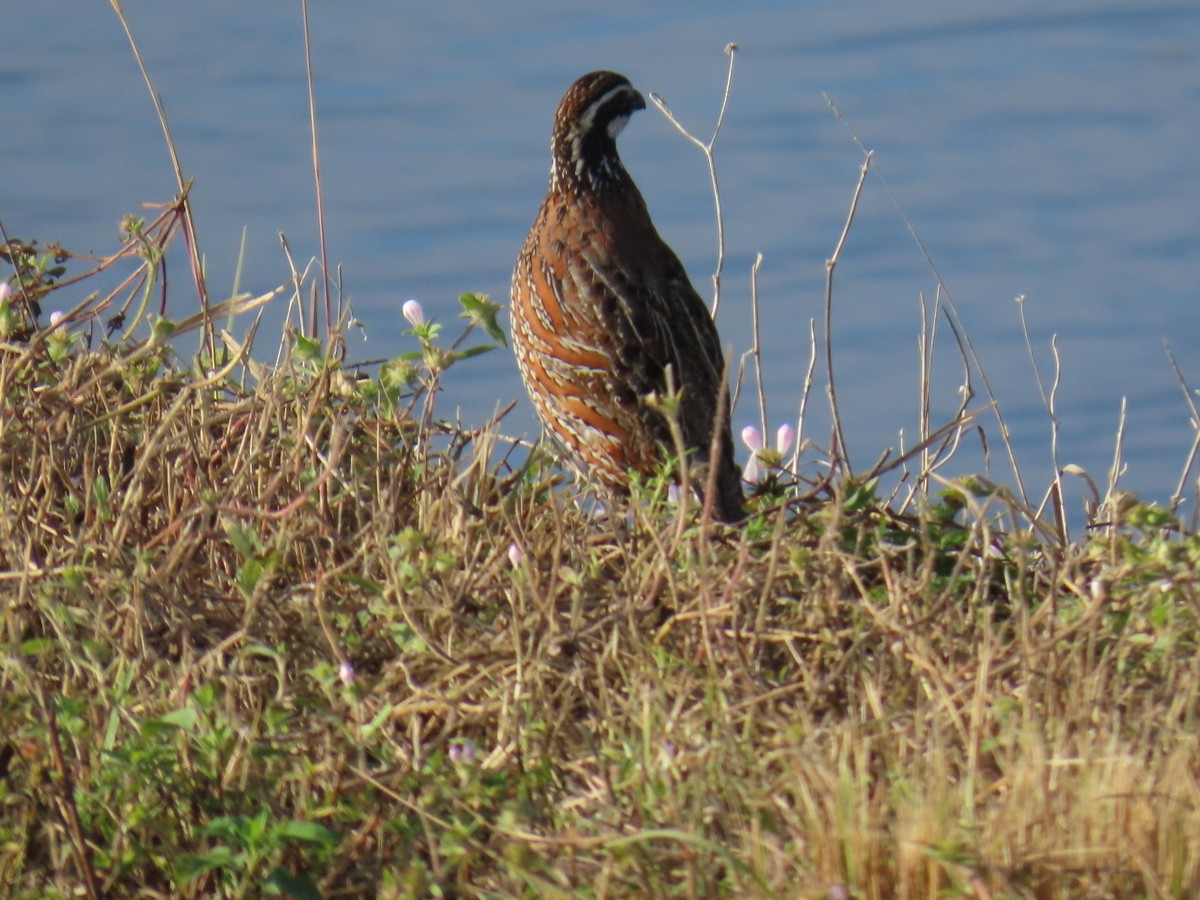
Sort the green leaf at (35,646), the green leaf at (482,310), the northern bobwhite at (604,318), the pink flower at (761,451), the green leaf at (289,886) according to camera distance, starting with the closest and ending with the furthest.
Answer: the green leaf at (289,886) → the green leaf at (35,646) → the green leaf at (482,310) → the pink flower at (761,451) → the northern bobwhite at (604,318)

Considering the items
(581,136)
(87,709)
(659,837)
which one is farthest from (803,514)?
(581,136)

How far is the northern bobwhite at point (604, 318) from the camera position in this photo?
5664 millimetres

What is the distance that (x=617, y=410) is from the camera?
5.65 metres

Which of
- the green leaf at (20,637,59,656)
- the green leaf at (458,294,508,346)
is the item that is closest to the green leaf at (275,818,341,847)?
the green leaf at (20,637,59,656)

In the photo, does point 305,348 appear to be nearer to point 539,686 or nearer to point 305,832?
point 539,686

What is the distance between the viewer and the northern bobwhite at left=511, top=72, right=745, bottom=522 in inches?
223

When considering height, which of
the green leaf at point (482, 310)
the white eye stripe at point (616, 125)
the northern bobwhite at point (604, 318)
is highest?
the white eye stripe at point (616, 125)

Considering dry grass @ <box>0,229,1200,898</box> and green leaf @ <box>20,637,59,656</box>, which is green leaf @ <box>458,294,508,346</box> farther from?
green leaf @ <box>20,637,59,656</box>

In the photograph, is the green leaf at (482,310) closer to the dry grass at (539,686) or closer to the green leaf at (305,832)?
the dry grass at (539,686)

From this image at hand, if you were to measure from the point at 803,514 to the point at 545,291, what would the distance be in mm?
1930

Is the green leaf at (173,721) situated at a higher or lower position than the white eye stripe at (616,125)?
lower

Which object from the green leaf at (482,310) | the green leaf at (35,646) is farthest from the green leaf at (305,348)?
the green leaf at (35,646)

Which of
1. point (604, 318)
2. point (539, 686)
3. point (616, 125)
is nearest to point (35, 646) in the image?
point (539, 686)

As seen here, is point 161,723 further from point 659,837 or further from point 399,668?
point 659,837
